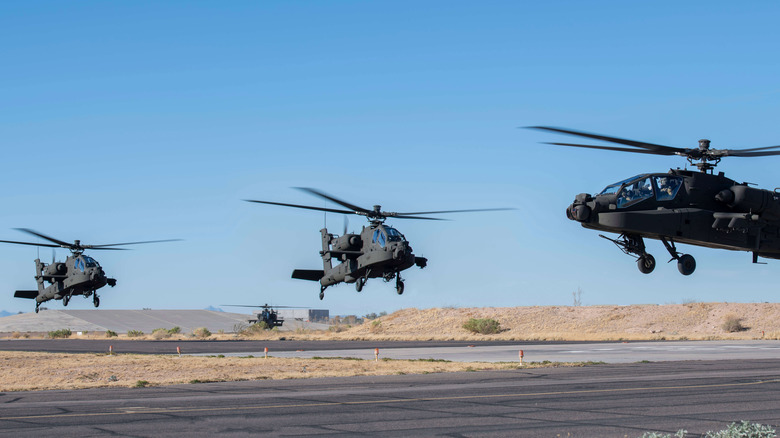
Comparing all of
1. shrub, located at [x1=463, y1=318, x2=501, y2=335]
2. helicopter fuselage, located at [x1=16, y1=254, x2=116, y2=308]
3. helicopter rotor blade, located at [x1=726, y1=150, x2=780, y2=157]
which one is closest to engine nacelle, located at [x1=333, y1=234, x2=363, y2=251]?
helicopter fuselage, located at [x1=16, y1=254, x2=116, y2=308]

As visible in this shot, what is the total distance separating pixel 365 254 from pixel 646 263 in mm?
18626

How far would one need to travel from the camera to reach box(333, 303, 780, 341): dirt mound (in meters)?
61.5

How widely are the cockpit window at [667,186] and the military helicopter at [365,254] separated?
14.5m

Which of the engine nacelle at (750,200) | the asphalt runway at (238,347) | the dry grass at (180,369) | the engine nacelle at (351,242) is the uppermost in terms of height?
the engine nacelle at (351,242)

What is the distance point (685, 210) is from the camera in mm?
23781

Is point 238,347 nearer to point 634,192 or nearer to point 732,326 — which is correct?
point 634,192

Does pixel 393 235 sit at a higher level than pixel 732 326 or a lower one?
higher

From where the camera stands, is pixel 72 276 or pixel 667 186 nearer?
pixel 667 186

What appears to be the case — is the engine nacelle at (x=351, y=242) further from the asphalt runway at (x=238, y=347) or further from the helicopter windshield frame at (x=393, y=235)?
the asphalt runway at (x=238, y=347)

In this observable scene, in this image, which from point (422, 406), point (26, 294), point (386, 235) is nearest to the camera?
point (422, 406)

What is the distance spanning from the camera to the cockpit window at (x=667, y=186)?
23656mm

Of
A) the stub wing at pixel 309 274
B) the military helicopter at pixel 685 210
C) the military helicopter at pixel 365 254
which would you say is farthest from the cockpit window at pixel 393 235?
the military helicopter at pixel 685 210

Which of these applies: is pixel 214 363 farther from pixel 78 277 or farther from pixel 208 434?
pixel 78 277

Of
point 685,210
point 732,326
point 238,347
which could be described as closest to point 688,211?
point 685,210
